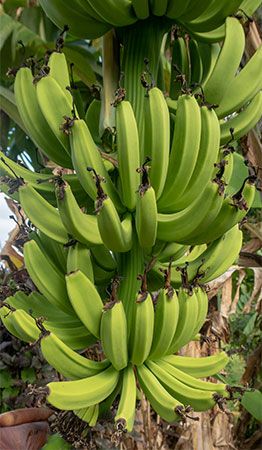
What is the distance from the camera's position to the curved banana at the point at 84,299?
610mm

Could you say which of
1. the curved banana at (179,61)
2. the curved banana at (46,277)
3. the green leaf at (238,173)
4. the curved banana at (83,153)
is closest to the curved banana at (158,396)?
the curved banana at (46,277)

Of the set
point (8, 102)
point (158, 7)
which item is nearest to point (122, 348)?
point (158, 7)

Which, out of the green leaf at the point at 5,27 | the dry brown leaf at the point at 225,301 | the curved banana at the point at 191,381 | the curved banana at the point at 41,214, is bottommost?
the dry brown leaf at the point at 225,301

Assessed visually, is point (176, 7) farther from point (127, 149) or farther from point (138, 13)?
point (127, 149)

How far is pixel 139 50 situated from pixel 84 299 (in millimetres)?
386

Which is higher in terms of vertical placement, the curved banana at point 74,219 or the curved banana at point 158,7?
the curved banana at point 158,7

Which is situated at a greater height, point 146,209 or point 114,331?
point 146,209

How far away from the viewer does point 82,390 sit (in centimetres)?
58

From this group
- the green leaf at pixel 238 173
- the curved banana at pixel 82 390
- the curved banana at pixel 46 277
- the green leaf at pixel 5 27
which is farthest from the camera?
the green leaf at pixel 5 27

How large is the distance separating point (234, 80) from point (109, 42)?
207 millimetres

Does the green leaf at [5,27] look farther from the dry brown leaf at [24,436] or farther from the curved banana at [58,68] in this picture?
the dry brown leaf at [24,436]

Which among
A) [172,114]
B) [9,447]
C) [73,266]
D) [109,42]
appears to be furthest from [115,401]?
[109,42]

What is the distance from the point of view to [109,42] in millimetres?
738

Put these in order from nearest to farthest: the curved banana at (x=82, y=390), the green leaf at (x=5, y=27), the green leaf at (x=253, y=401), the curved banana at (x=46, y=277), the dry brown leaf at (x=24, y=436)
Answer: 1. the curved banana at (x=82, y=390)
2. the curved banana at (x=46, y=277)
3. the dry brown leaf at (x=24, y=436)
4. the green leaf at (x=253, y=401)
5. the green leaf at (x=5, y=27)
